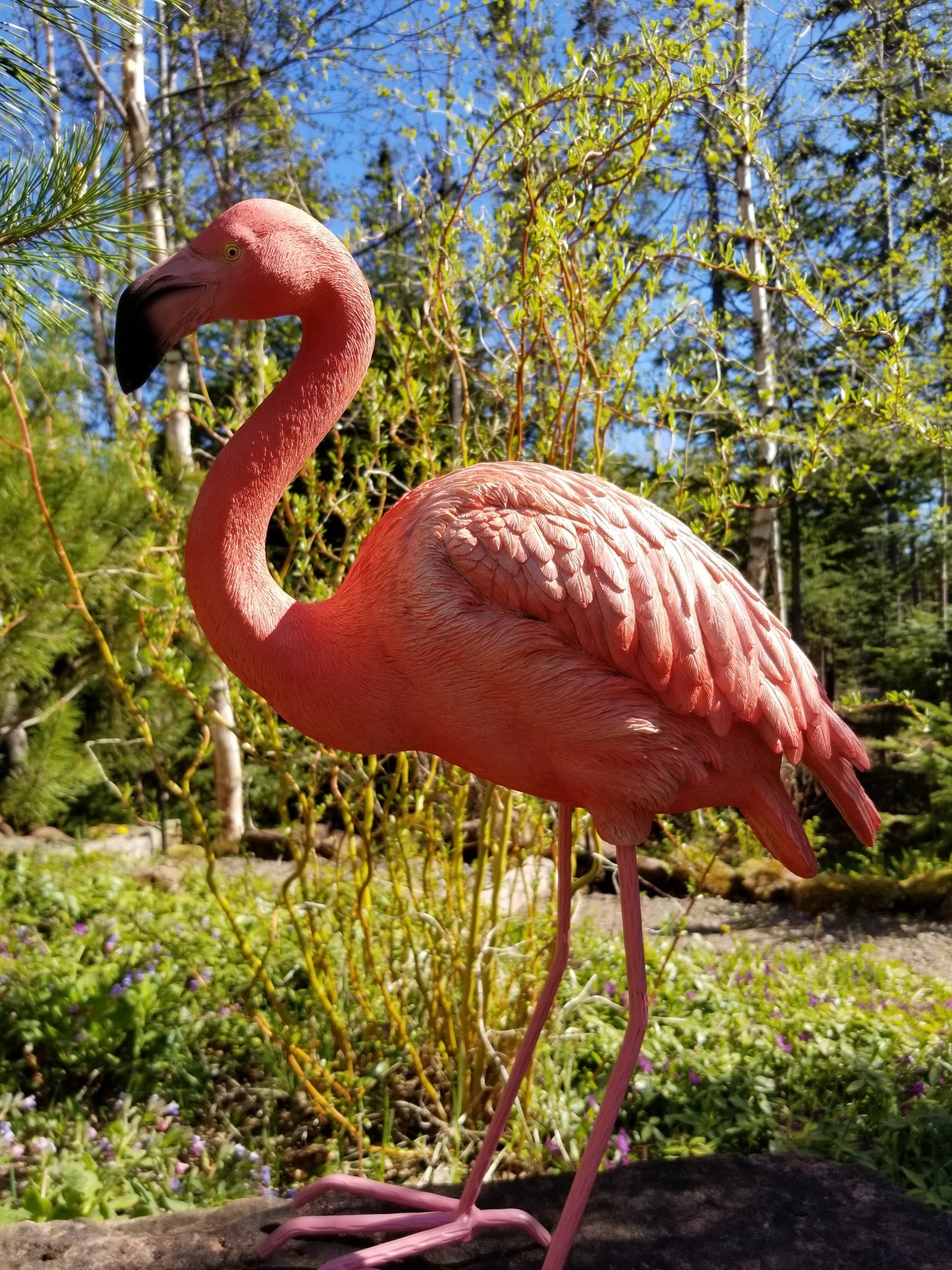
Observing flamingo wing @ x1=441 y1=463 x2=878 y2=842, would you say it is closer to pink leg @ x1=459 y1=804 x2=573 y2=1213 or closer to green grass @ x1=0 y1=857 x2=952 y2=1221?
pink leg @ x1=459 y1=804 x2=573 y2=1213

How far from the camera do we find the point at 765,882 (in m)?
6.70

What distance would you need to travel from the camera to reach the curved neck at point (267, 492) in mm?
1544

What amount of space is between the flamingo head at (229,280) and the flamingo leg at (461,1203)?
108cm

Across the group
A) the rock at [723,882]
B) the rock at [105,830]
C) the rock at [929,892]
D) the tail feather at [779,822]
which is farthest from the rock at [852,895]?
the tail feather at [779,822]

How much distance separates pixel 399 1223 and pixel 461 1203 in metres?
0.13

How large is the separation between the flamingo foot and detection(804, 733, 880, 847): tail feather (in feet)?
3.49

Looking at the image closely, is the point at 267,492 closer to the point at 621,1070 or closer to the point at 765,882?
the point at 621,1070

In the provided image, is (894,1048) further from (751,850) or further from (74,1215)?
(751,850)

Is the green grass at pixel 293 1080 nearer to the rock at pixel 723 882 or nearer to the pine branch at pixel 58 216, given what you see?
the pine branch at pixel 58 216

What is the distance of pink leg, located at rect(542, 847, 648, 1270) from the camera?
59.0 inches

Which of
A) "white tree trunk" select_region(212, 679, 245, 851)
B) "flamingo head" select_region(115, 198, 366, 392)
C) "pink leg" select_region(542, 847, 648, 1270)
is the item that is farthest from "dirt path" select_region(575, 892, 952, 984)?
"flamingo head" select_region(115, 198, 366, 392)

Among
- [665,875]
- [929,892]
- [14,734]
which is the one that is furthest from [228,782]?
[929,892]

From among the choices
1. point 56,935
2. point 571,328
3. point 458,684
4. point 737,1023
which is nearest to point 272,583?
point 458,684

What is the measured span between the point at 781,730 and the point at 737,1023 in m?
2.22
